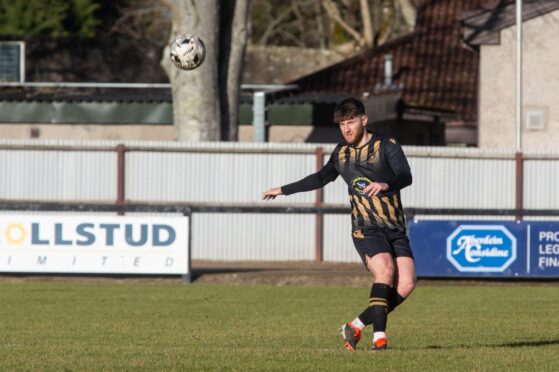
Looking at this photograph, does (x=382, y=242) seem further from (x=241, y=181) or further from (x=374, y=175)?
(x=241, y=181)

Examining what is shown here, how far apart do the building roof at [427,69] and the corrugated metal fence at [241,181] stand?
10.0 metres

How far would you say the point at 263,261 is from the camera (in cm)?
2334

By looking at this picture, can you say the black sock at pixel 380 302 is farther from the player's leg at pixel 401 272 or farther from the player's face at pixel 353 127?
the player's face at pixel 353 127

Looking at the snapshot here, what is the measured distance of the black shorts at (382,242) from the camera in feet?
32.3

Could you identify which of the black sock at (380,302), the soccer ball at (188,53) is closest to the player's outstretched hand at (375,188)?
the black sock at (380,302)

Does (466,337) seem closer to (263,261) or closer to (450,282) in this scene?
(450,282)

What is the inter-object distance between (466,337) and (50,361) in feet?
13.6

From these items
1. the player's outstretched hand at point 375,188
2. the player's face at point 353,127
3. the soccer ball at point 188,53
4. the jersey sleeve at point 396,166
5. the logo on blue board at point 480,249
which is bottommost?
the logo on blue board at point 480,249

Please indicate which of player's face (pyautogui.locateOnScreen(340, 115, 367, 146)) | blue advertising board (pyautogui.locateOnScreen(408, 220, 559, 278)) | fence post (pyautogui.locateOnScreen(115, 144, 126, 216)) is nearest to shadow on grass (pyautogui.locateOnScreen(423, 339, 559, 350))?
player's face (pyautogui.locateOnScreen(340, 115, 367, 146))

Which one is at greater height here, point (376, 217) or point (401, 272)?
point (376, 217)

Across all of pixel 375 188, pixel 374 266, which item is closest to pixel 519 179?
pixel 374 266

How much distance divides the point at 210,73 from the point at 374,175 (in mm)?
14763

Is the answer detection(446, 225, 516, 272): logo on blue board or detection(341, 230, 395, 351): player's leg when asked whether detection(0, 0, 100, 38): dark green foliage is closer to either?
detection(446, 225, 516, 272): logo on blue board

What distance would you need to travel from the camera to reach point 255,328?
42.1 feet
